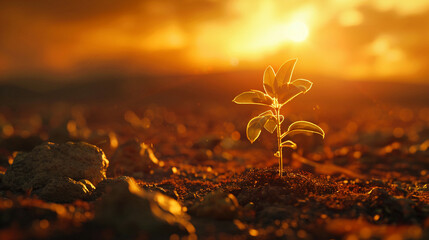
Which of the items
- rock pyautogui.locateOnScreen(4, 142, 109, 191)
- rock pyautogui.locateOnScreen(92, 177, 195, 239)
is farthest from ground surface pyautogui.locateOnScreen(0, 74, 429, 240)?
rock pyautogui.locateOnScreen(4, 142, 109, 191)

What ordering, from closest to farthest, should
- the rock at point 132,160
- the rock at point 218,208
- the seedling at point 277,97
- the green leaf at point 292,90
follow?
the rock at point 218,208, the green leaf at point 292,90, the seedling at point 277,97, the rock at point 132,160

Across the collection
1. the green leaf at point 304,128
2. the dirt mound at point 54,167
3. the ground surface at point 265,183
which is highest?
the green leaf at point 304,128

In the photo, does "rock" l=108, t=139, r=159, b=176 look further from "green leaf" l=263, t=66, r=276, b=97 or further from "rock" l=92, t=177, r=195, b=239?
"rock" l=92, t=177, r=195, b=239

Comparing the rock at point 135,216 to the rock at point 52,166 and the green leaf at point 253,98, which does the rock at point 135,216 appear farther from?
the rock at point 52,166

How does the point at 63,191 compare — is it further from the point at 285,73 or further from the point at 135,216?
the point at 285,73

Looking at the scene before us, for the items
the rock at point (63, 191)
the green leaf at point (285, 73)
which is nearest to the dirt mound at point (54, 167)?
the rock at point (63, 191)

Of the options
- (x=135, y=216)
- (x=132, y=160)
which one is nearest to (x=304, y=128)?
(x=135, y=216)

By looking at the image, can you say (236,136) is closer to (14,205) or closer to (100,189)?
(100,189)
